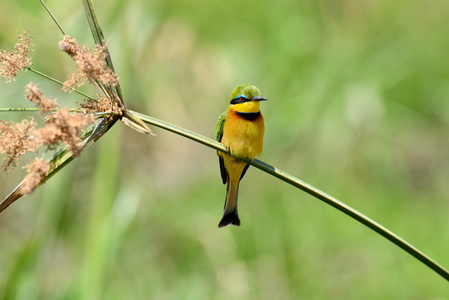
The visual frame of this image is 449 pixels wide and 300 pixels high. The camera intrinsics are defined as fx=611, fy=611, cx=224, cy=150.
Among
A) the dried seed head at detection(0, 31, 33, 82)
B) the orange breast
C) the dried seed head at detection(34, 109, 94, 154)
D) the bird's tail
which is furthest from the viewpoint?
the bird's tail

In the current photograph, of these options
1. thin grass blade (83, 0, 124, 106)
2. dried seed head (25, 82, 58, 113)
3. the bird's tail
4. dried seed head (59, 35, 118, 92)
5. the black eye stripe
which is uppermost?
the black eye stripe

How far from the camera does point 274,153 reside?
3.73 metres

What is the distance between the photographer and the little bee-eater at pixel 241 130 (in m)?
1.94

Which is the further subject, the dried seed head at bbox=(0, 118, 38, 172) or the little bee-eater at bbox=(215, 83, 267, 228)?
the little bee-eater at bbox=(215, 83, 267, 228)

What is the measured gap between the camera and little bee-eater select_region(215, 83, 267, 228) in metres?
1.94

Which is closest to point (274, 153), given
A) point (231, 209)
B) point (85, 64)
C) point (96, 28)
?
point (231, 209)

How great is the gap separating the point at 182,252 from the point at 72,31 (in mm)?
1460

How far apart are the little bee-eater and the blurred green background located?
0.63 m

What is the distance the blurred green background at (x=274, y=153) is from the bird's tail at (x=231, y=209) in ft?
1.79

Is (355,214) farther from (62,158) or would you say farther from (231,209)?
(231,209)

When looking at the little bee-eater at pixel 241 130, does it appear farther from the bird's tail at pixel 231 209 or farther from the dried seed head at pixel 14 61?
the dried seed head at pixel 14 61

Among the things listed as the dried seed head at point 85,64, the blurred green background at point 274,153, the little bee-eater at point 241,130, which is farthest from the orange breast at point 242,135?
the dried seed head at point 85,64

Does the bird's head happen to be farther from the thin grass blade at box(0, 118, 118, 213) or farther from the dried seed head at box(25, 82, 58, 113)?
the dried seed head at box(25, 82, 58, 113)

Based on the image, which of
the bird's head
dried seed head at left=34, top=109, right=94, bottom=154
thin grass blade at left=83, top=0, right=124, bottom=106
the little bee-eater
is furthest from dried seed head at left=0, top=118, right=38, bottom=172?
the bird's head
